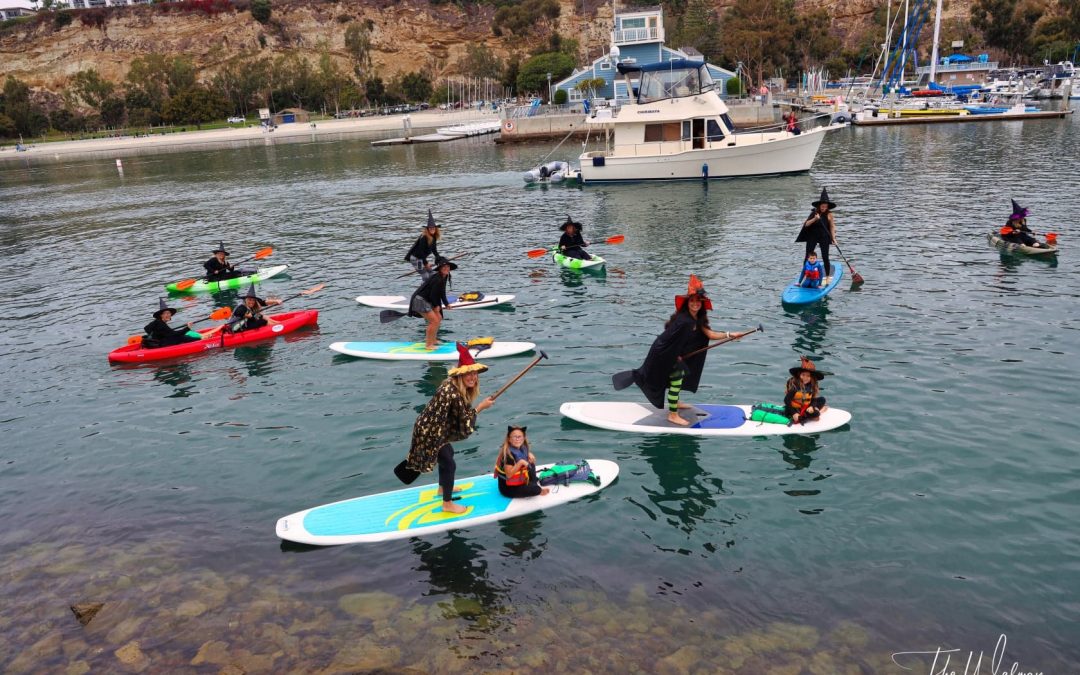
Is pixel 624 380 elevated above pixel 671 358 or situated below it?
below

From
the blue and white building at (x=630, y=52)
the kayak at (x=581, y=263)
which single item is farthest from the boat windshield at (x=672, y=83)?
the blue and white building at (x=630, y=52)

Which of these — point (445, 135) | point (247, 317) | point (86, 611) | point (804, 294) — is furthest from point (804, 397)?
point (445, 135)

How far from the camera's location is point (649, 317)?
17.7 metres

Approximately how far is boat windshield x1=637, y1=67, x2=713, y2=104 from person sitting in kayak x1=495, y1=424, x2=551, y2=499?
33.3 m

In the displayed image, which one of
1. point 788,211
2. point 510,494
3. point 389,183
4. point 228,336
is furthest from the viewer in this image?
point 389,183

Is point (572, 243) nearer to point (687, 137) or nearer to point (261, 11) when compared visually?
point (687, 137)

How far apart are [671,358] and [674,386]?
0.66 meters

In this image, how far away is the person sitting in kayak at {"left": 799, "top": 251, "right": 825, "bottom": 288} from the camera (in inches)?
709

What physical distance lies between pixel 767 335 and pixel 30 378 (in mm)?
16554

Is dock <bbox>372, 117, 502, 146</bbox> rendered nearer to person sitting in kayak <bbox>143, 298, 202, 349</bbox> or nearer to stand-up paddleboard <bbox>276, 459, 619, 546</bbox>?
person sitting in kayak <bbox>143, 298, 202, 349</bbox>

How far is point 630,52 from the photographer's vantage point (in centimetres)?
7838

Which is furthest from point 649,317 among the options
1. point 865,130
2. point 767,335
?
point 865,130

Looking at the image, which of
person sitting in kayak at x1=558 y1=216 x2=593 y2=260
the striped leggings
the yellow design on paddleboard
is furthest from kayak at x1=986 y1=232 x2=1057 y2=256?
the yellow design on paddleboard

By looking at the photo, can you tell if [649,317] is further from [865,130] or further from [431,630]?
[865,130]
